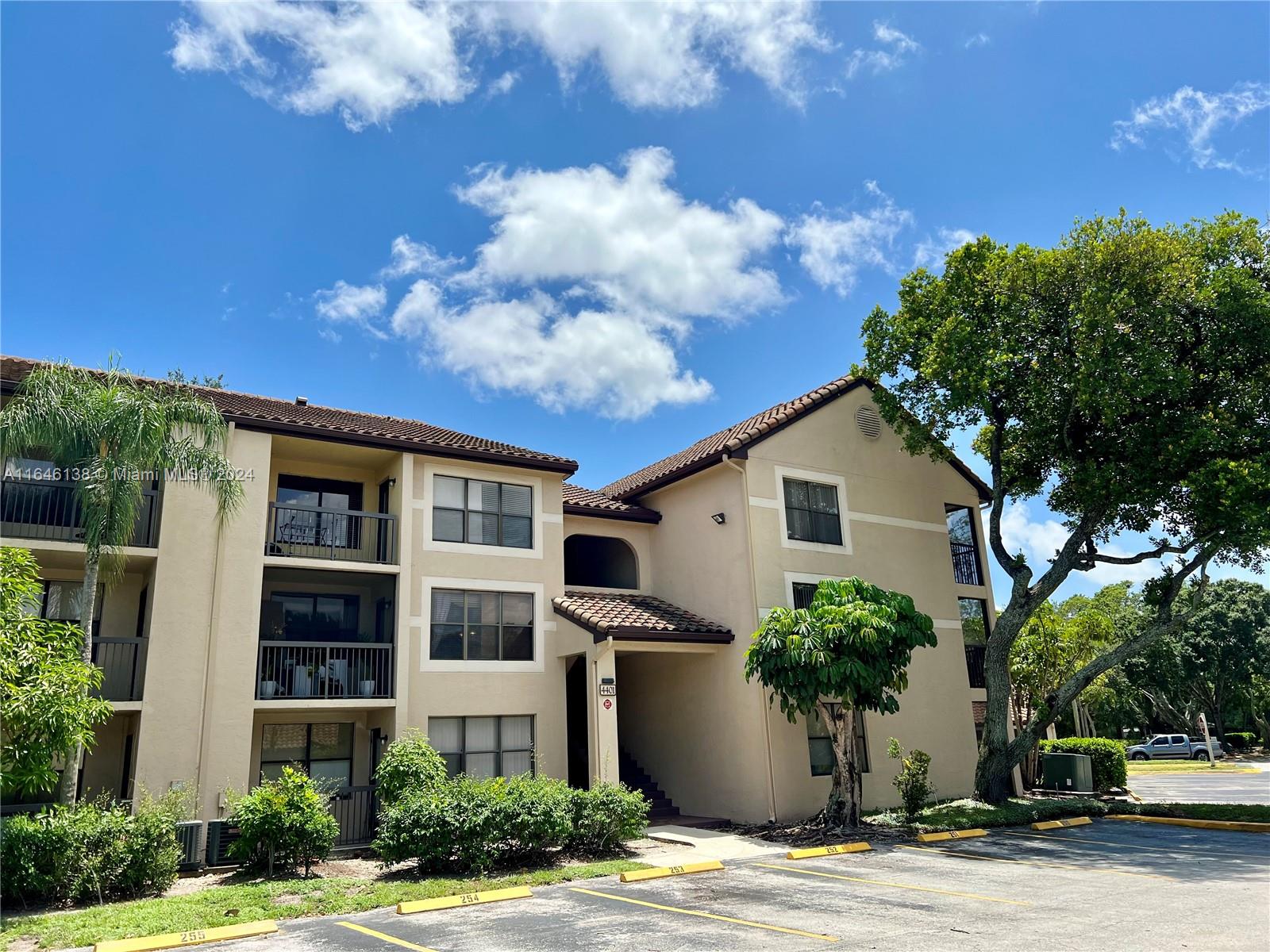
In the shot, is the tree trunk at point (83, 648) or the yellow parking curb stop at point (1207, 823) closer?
the tree trunk at point (83, 648)

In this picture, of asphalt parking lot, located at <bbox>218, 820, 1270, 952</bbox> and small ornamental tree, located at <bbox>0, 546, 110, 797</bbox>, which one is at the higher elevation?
small ornamental tree, located at <bbox>0, 546, 110, 797</bbox>

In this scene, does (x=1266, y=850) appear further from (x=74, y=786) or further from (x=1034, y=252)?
(x=74, y=786)

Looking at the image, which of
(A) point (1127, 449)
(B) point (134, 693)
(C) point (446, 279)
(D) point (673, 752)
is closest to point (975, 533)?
(A) point (1127, 449)

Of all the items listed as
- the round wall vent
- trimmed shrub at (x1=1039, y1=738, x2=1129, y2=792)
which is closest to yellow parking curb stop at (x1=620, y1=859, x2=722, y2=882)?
the round wall vent

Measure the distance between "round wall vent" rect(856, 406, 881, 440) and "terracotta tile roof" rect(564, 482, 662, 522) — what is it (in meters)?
5.98

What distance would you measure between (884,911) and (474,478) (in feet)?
42.3

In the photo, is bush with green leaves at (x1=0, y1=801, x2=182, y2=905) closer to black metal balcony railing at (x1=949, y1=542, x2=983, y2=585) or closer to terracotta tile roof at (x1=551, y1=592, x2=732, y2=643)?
terracotta tile roof at (x1=551, y1=592, x2=732, y2=643)

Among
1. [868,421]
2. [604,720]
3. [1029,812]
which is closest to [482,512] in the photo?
[604,720]

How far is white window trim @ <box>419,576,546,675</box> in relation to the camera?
18.7 metres

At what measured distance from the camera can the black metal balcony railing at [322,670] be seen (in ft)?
56.1

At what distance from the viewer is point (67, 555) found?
1619cm

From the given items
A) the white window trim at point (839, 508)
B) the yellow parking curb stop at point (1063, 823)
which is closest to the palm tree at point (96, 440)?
the white window trim at point (839, 508)

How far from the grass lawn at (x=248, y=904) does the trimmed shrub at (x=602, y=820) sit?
833 millimetres

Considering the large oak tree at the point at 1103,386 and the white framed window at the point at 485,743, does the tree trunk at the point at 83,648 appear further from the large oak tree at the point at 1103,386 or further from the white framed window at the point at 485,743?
the large oak tree at the point at 1103,386
